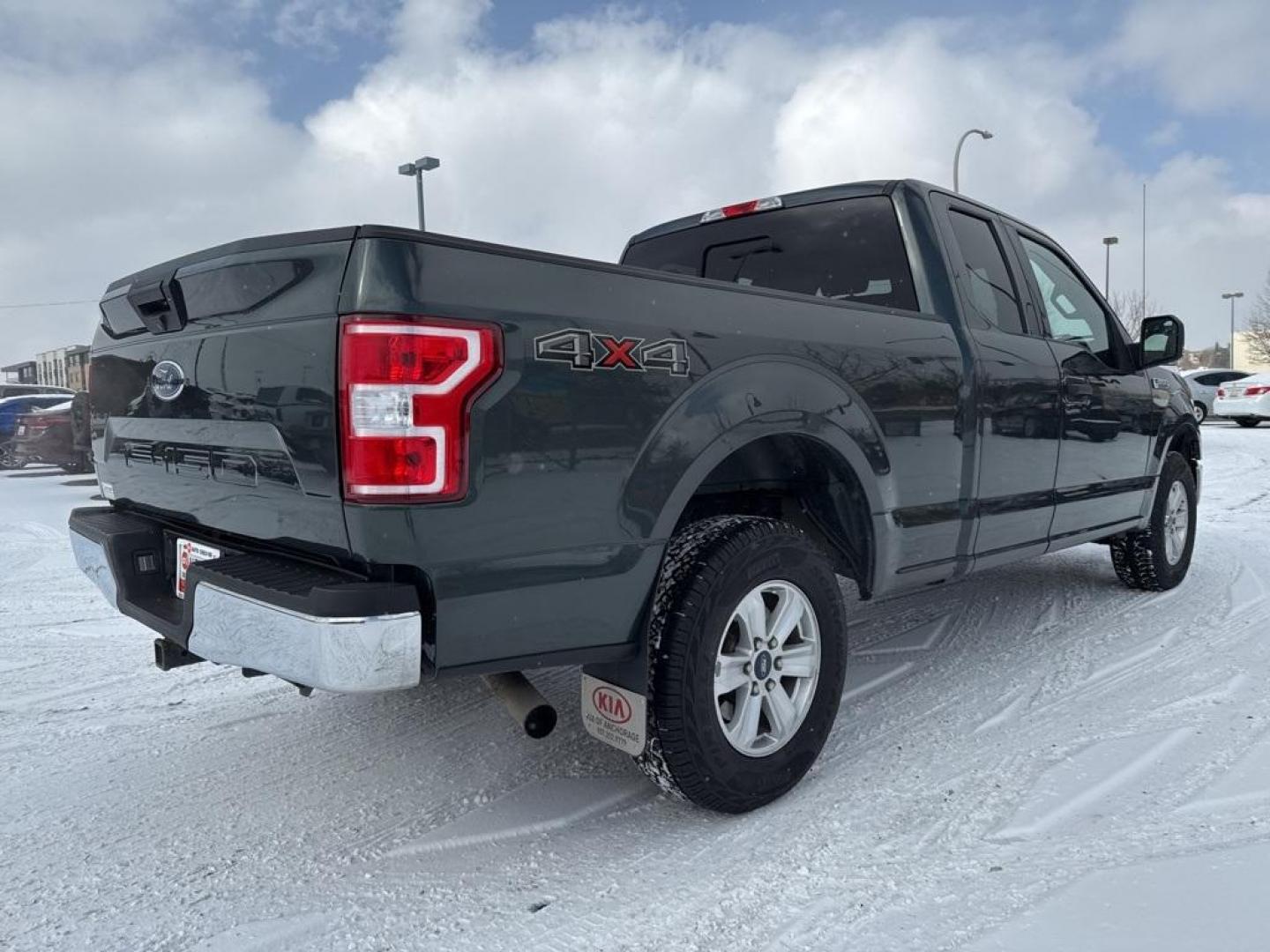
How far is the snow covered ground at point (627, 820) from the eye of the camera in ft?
6.53

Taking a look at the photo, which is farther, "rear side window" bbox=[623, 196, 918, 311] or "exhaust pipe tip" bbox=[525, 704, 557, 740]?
"rear side window" bbox=[623, 196, 918, 311]

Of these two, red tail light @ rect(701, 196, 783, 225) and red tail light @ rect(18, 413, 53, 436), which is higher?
red tail light @ rect(701, 196, 783, 225)

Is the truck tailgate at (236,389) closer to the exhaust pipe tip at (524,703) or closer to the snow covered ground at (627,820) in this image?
the exhaust pipe tip at (524,703)

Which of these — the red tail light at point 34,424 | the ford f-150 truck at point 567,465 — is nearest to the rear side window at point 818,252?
the ford f-150 truck at point 567,465

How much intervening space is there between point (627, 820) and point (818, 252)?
224 centimetres

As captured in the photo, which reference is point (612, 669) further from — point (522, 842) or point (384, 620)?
point (384, 620)

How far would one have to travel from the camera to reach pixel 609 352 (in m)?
2.11

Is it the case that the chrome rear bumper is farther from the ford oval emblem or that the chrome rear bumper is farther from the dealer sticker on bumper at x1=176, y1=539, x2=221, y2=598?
the ford oval emblem

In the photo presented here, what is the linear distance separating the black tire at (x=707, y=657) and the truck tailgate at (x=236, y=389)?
832mm

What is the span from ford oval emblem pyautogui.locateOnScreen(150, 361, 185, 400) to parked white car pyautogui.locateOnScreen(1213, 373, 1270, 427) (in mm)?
22043

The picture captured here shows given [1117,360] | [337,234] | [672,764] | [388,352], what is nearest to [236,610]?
[388,352]

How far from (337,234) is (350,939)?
4.99ft

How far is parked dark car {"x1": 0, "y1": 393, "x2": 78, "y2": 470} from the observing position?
14055 millimetres

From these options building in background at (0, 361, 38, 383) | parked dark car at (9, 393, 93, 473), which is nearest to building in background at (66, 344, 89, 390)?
parked dark car at (9, 393, 93, 473)
